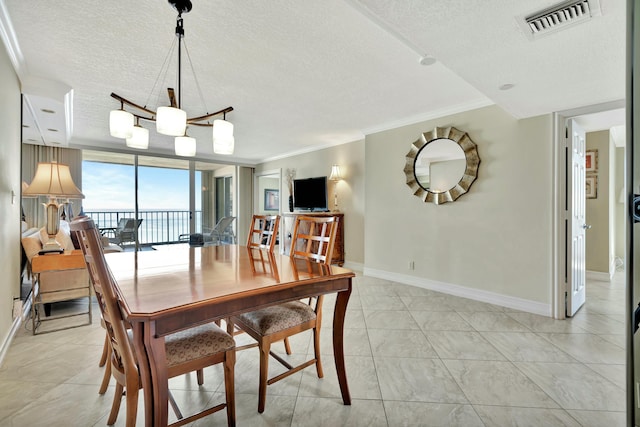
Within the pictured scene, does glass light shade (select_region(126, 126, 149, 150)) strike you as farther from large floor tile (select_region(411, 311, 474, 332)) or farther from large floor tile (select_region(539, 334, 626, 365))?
large floor tile (select_region(539, 334, 626, 365))

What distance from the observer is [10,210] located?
243 centimetres

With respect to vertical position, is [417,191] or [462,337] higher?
[417,191]

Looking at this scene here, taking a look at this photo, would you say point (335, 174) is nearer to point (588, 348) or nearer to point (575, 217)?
point (575, 217)

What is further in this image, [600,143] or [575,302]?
[600,143]

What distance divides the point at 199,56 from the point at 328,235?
182 cm

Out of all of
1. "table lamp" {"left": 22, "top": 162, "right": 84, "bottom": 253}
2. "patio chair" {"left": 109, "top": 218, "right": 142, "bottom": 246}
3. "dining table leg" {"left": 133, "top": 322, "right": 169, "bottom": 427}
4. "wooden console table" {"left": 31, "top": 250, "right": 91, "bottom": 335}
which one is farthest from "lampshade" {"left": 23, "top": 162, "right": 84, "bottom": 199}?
"patio chair" {"left": 109, "top": 218, "right": 142, "bottom": 246}

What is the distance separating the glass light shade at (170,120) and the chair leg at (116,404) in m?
1.42

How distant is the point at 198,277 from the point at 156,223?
6.84 metres

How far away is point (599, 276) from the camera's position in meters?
4.30

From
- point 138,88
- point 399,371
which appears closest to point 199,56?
point 138,88

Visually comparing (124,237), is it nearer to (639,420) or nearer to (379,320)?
(379,320)

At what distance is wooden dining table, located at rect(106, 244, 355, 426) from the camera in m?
1.04

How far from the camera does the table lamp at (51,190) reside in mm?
2773

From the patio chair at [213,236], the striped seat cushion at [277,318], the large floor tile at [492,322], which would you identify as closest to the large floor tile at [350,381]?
the striped seat cushion at [277,318]
